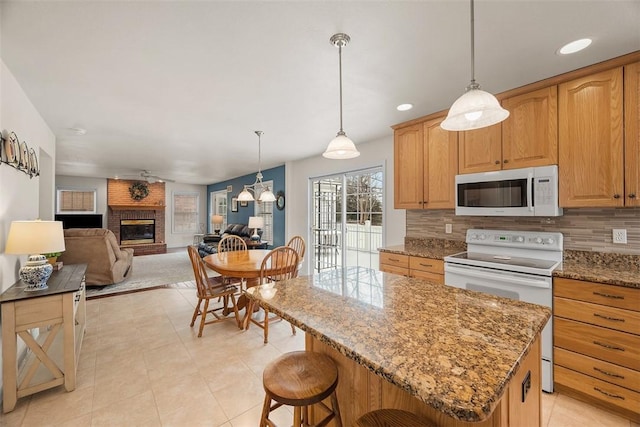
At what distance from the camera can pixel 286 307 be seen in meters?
1.22

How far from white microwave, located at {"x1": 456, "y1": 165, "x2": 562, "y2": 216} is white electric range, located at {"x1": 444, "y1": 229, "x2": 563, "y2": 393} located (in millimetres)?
284

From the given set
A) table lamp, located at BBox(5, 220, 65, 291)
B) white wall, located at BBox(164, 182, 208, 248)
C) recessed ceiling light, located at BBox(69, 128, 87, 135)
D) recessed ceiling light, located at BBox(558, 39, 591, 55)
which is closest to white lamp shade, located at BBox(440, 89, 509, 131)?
recessed ceiling light, located at BBox(558, 39, 591, 55)

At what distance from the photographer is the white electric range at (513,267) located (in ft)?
6.55

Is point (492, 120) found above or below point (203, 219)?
above

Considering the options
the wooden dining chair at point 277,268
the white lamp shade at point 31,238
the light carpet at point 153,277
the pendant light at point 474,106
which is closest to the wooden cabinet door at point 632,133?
the pendant light at point 474,106

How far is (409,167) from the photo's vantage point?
3.18 meters

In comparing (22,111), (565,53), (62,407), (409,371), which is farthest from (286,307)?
(22,111)

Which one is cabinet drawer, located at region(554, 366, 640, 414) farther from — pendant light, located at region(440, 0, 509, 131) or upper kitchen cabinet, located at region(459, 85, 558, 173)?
pendant light, located at region(440, 0, 509, 131)

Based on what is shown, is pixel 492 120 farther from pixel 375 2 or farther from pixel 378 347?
pixel 378 347

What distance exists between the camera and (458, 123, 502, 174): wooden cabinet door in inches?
98.9

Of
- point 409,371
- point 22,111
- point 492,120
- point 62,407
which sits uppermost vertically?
point 22,111

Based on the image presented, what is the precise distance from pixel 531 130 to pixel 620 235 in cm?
103

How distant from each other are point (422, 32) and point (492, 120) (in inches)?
27.6

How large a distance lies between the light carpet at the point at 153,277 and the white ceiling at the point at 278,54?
8.90 feet
